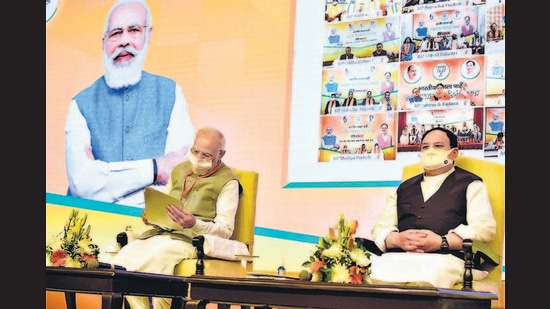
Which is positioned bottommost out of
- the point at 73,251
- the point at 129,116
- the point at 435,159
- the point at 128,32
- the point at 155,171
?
the point at 73,251

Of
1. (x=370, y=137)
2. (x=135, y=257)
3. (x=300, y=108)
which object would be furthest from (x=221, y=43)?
(x=135, y=257)

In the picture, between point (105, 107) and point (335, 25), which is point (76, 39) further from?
point (335, 25)

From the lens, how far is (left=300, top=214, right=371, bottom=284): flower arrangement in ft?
11.7

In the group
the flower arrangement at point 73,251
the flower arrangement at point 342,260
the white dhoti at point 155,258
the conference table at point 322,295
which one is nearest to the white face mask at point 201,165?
→ the white dhoti at point 155,258

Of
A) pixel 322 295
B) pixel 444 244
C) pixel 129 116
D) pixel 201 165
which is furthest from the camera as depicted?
pixel 129 116

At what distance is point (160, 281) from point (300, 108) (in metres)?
1.58

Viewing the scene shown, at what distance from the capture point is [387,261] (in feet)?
14.2

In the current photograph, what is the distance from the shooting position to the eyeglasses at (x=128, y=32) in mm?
6406

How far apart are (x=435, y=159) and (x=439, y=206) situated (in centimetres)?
27

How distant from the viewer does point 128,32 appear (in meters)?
6.43

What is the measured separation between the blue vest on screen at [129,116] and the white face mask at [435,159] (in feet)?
7.29

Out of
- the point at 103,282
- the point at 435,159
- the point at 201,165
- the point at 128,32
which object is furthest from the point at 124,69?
the point at 435,159

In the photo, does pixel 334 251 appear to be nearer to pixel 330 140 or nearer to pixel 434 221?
pixel 434 221

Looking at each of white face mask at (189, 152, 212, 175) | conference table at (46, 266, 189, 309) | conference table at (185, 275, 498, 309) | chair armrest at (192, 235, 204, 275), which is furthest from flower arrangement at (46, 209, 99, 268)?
conference table at (185, 275, 498, 309)
